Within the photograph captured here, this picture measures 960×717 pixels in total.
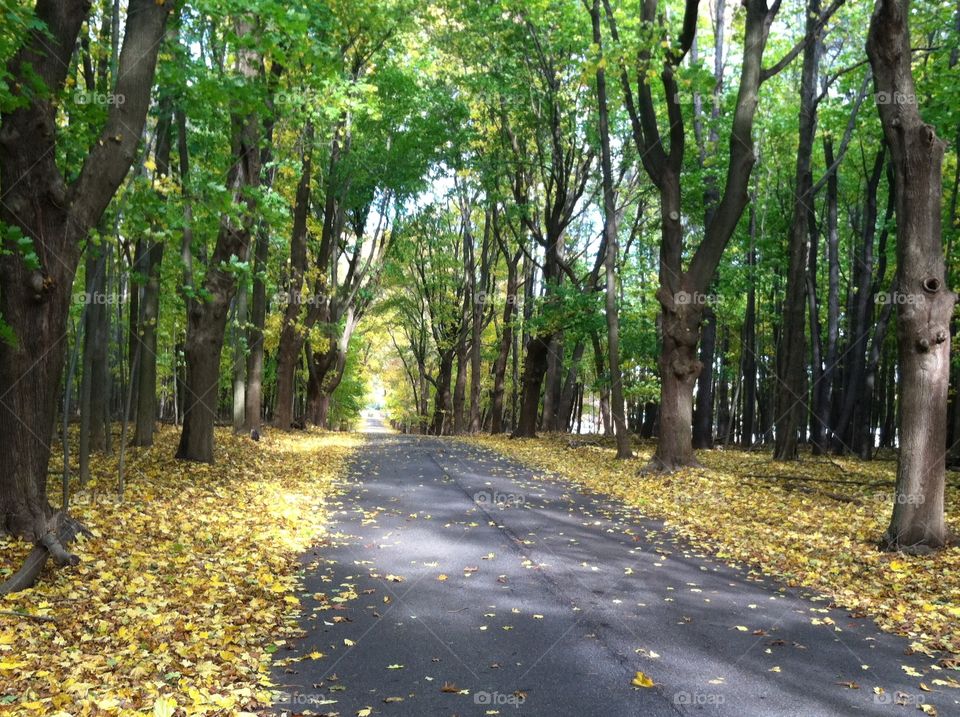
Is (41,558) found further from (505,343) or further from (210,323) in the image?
(505,343)

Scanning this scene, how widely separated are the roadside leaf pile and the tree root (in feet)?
21.0

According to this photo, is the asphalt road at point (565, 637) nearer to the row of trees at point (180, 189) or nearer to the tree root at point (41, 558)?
the tree root at point (41, 558)

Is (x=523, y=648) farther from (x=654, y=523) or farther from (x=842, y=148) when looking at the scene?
(x=842, y=148)

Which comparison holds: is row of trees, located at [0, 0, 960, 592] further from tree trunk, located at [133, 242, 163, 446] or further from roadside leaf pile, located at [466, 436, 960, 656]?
roadside leaf pile, located at [466, 436, 960, 656]

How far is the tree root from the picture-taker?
17.5ft

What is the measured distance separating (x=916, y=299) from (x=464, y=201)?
23577 mm

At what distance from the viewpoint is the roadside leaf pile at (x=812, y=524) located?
6027mm

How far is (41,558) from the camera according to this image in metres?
5.68

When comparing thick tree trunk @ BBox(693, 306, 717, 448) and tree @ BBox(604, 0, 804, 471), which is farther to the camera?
thick tree trunk @ BBox(693, 306, 717, 448)

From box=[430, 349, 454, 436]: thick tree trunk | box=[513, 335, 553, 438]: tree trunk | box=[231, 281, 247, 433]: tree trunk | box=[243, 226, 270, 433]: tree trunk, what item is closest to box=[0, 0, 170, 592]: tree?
box=[231, 281, 247, 433]: tree trunk

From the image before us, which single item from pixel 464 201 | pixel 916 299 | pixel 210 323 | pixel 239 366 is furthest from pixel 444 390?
pixel 916 299

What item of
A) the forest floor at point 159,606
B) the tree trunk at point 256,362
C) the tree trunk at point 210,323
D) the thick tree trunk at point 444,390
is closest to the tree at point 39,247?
the forest floor at point 159,606

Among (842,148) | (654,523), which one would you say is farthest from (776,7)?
(654,523)

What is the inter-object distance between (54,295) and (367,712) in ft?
16.4
